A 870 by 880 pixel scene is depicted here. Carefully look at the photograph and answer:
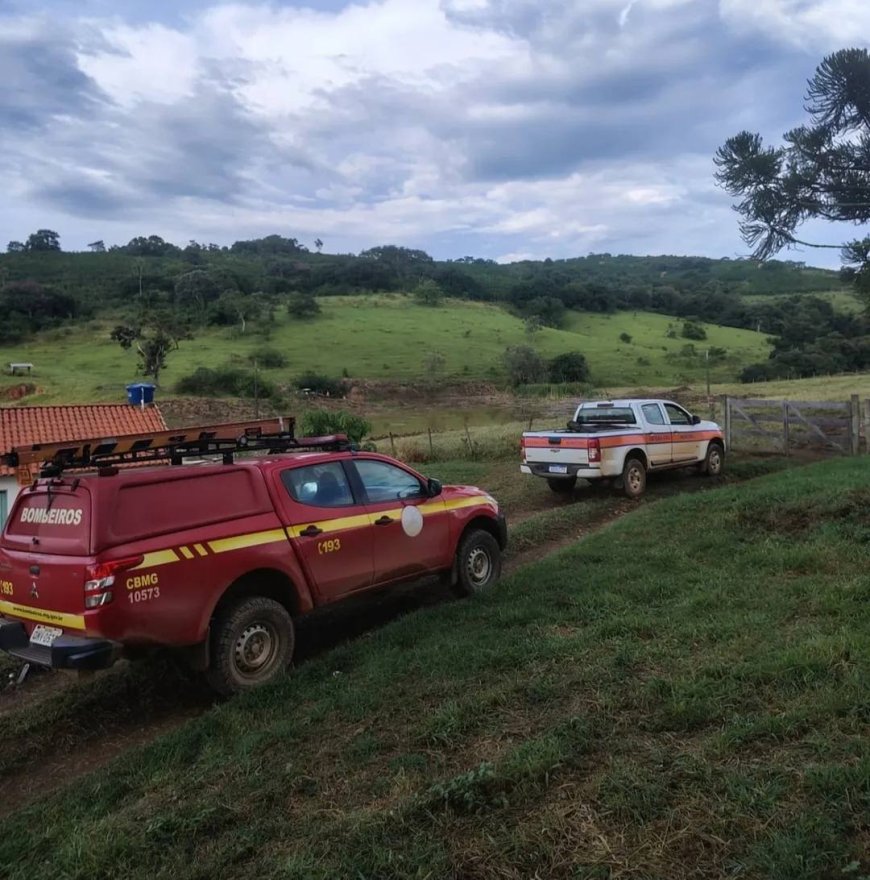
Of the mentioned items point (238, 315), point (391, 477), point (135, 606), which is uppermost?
point (238, 315)

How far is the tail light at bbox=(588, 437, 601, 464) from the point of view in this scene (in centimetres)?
1264

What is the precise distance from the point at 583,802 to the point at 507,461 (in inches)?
667

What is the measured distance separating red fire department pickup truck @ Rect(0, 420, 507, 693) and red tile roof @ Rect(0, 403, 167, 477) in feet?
38.6

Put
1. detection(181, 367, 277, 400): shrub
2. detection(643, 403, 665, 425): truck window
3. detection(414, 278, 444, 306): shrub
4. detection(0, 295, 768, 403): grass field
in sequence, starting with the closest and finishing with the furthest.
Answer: detection(643, 403, 665, 425): truck window → detection(181, 367, 277, 400): shrub → detection(0, 295, 768, 403): grass field → detection(414, 278, 444, 306): shrub

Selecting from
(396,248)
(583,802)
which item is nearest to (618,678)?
(583,802)

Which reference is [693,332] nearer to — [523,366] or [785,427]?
[523,366]

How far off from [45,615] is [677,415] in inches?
481

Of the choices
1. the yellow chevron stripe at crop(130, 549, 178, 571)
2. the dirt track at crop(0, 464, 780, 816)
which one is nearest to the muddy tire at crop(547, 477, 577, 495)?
the dirt track at crop(0, 464, 780, 816)

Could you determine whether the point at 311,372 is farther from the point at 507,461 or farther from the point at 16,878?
the point at 16,878

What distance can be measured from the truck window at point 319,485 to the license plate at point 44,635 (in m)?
1.90

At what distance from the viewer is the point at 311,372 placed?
59.7 metres

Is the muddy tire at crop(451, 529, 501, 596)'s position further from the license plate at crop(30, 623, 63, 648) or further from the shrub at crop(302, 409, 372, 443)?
the shrub at crop(302, 409, 372, 443)

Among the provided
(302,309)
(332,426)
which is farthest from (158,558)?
(302,309)

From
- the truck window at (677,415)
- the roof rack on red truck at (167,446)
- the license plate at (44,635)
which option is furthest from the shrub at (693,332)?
the license plate at (44,635)
